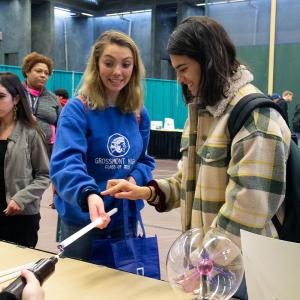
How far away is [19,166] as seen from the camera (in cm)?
219

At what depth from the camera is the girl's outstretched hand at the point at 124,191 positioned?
4.62ft

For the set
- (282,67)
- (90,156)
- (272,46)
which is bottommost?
(90,156)

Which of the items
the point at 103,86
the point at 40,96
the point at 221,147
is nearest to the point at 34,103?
the point at 40,96

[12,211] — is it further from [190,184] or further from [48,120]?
[48,120]

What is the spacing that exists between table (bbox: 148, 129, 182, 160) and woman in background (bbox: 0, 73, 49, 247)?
7.31 meters

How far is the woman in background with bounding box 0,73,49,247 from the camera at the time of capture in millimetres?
2166

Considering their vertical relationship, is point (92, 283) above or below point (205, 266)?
below

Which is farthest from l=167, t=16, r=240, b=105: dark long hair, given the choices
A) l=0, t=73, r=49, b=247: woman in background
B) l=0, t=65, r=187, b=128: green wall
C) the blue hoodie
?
l=0, t=65, r=187, b=128: green wall

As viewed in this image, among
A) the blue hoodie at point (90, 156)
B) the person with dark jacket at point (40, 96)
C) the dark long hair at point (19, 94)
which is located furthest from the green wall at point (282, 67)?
the blue hoodie at point (90, 156)

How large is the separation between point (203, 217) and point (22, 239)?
1.25 m

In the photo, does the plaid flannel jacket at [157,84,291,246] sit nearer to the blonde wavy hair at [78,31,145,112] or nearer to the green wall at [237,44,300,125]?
the blonde wavy hair at [78,31,145,112]

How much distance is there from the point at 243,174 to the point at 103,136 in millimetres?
678

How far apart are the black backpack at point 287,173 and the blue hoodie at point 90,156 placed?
0.54 meters

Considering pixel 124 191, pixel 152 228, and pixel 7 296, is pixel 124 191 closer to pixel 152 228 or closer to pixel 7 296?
pixel 7 296
